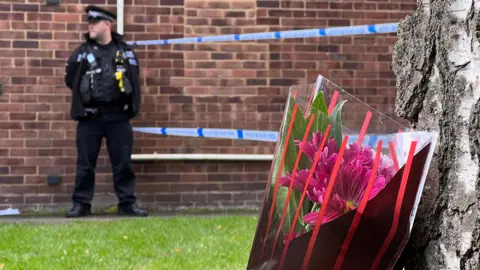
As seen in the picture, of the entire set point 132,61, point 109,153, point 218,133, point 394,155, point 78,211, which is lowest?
point 78,211

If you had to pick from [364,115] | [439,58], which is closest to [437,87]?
[439,58]

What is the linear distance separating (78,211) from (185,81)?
188cm

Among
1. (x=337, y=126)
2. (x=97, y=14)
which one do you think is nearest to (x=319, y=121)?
(x=337, y=126)

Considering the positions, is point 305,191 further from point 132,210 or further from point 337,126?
point 132,210

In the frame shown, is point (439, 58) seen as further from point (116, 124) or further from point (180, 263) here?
point (116, 124)

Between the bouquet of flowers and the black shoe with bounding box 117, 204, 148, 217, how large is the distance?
643cm

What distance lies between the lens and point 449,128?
1554mm

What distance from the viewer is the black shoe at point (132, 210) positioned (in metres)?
7.96

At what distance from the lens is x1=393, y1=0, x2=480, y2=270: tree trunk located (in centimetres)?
149

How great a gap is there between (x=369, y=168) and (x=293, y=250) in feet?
0.73

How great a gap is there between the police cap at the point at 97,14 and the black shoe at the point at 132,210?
1.98 metres

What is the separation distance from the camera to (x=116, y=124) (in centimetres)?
795

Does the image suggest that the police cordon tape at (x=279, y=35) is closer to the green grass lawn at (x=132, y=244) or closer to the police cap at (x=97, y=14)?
the police cap at (x=97, y=14)

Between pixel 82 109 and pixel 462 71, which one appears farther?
pixel 82 109
